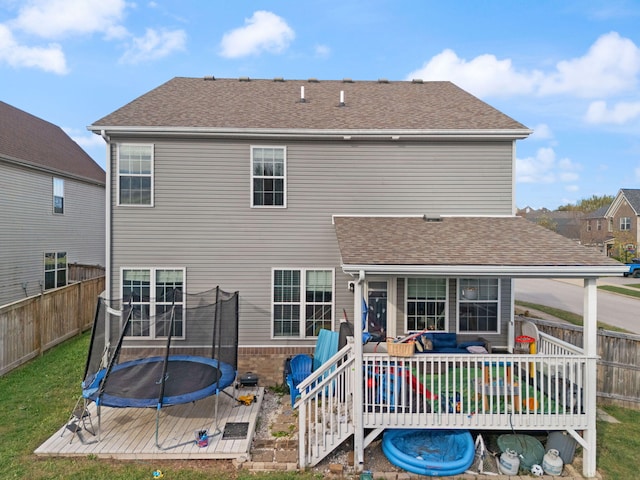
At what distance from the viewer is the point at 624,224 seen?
38.9m

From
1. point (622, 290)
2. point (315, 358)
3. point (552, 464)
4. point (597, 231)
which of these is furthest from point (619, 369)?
point (597, 231)

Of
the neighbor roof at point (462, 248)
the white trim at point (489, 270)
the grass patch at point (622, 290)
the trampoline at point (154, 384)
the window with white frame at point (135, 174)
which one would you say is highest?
the window with white frame at point (135, 174)

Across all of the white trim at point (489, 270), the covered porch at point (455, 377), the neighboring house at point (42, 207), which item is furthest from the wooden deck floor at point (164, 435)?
the neighboring house at point (42, 207)

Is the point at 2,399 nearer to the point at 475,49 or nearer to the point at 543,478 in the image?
the point at 543,478

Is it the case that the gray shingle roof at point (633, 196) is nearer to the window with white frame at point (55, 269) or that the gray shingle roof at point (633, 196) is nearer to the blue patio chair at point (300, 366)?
the blue patio chair at point (300, 366)

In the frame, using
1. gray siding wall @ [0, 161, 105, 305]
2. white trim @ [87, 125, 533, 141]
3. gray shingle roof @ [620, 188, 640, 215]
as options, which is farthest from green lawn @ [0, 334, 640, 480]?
gray shingle roof @ [620, 188, 640, 215]

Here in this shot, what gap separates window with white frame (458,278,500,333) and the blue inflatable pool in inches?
127

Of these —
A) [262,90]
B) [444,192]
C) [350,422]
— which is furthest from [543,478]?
[262,90]

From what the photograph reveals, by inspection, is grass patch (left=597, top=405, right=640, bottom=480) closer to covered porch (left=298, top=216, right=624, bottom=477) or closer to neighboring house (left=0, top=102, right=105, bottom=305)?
covered porch (left=298, top=216, right=624, bottom=477)

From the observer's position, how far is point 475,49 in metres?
14.2

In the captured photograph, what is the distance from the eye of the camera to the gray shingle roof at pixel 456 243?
5.98 m

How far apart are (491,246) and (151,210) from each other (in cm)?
763

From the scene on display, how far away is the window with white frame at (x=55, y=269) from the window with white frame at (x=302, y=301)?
41.4 ft

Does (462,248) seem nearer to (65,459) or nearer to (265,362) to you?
(265,362)
